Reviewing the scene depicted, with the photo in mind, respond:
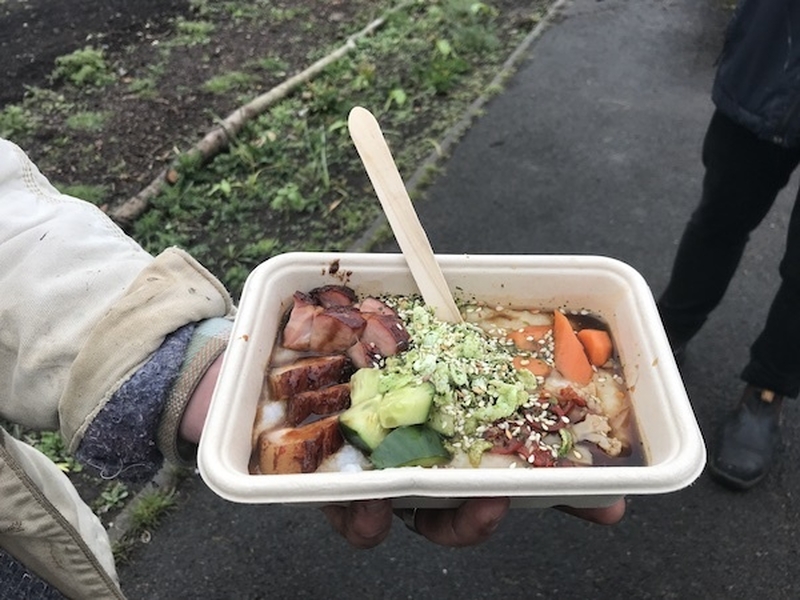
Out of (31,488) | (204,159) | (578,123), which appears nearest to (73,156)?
(204,159)

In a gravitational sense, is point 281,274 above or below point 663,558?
above

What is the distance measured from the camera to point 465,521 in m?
1.38

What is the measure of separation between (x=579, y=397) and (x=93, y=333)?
3.15 ft

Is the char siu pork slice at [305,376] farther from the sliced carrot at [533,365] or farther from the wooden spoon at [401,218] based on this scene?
the sliced carrot at [533,365]

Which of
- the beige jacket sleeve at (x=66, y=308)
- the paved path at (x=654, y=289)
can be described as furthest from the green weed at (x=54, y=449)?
the beige jacket sleeve at (x=66, y=308)

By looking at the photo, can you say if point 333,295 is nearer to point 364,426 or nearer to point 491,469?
point 364,426

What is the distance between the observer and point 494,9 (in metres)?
6.14

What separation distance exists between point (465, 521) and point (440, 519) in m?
0.11

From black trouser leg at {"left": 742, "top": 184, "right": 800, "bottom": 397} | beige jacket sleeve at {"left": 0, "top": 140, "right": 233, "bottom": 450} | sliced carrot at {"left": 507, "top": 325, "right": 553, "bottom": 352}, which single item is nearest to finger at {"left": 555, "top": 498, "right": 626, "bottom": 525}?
sliced carrot at {"left": 507, "top": 325, "right": 553, "bottom": 352}

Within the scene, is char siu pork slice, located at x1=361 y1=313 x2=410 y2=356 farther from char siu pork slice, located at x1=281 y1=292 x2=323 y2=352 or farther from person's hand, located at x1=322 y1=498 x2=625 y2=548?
person's hand, located at x1=322 y1=498 x2=625 y2=548

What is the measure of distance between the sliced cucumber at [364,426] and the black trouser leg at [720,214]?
174 centimetres

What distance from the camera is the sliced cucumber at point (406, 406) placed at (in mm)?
1349

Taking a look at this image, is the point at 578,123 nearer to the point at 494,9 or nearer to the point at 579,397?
the point at 494,9

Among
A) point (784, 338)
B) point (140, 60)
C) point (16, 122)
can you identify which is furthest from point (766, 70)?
point (140, 60)
